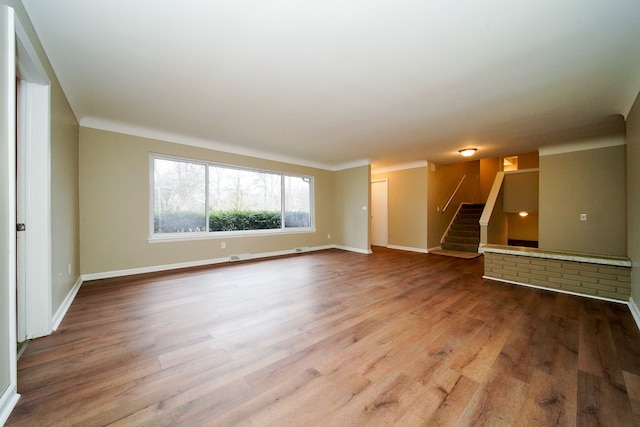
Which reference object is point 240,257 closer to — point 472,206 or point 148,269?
point 148,269

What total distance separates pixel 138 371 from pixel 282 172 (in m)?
4.92

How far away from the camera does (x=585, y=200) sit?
14.5 feet

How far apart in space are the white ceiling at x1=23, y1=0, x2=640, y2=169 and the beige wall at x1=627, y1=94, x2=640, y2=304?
0.31 m

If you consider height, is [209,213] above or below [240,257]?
above

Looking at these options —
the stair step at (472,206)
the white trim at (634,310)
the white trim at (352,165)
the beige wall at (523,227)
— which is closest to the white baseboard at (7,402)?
the white trim at (634,310)

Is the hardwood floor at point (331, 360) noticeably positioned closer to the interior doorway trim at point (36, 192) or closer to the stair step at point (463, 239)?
the interior doorway trim at point (36, 192)

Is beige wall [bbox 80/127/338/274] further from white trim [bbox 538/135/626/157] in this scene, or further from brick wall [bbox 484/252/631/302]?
white trim [bbox 538/135/626/157]

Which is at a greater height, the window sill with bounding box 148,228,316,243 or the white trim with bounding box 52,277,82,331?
the window sill with bounding box 148,228,316,243

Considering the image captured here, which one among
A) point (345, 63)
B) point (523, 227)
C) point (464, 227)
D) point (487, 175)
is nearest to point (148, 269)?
point (345, 63)

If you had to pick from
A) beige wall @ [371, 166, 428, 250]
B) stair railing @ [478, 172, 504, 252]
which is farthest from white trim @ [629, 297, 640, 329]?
beige wall @ [371, 166, 428, 250]

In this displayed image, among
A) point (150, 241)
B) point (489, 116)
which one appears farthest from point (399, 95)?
point (150, 241)

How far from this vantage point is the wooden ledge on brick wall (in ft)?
9.87

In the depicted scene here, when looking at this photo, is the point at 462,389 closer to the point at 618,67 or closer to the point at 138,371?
the point at 138,371

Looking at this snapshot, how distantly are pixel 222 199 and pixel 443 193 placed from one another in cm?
603
